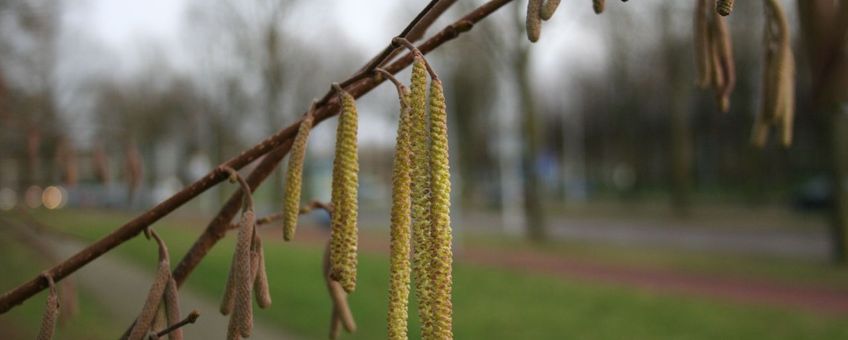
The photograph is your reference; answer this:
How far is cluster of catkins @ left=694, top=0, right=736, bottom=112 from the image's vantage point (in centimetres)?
107

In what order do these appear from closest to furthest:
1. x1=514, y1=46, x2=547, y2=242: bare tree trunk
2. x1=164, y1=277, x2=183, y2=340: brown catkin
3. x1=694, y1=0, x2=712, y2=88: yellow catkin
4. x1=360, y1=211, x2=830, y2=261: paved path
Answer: x1=164, y1=277, x2=183, y2=340: brown catkin
x1=694, y1=0, x2=712, y2=88: yellow catkin
x1=360, y1=211, x2=830, y2=261: paved path
x1=514, y1=46, x2=547, y2=242: bare tree trunk

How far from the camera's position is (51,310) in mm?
878

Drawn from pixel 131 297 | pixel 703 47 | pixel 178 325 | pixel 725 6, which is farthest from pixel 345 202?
pixel 131 297

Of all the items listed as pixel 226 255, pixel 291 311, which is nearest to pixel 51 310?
pixel 291 311

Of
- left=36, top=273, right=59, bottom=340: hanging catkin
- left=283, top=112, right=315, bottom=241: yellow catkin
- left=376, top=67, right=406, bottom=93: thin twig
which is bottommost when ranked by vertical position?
left=36, top=273, right=59, bottom=340: hanging catkin

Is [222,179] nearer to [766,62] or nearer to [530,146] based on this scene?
[766,62]

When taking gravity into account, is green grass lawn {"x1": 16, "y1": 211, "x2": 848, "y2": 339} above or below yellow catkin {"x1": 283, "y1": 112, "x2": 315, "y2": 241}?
above

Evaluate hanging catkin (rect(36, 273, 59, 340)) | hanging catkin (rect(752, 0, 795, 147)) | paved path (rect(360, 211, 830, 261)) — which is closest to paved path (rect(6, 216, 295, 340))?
hanging catkin (rect(36, 273, 59, 340))

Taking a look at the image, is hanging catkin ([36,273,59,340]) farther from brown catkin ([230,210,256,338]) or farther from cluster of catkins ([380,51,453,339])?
cluster of catkins ([380,51,453,339])

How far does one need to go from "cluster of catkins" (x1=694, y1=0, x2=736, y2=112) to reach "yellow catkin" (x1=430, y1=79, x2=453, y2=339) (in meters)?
0.55

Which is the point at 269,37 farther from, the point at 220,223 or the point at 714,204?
the point at 220,223

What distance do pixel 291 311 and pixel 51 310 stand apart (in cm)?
935

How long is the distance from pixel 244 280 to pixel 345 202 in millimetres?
157

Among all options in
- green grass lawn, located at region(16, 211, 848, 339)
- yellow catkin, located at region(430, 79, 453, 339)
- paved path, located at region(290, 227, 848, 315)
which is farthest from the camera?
paved path, located at region(290, 227, 848, 315)
